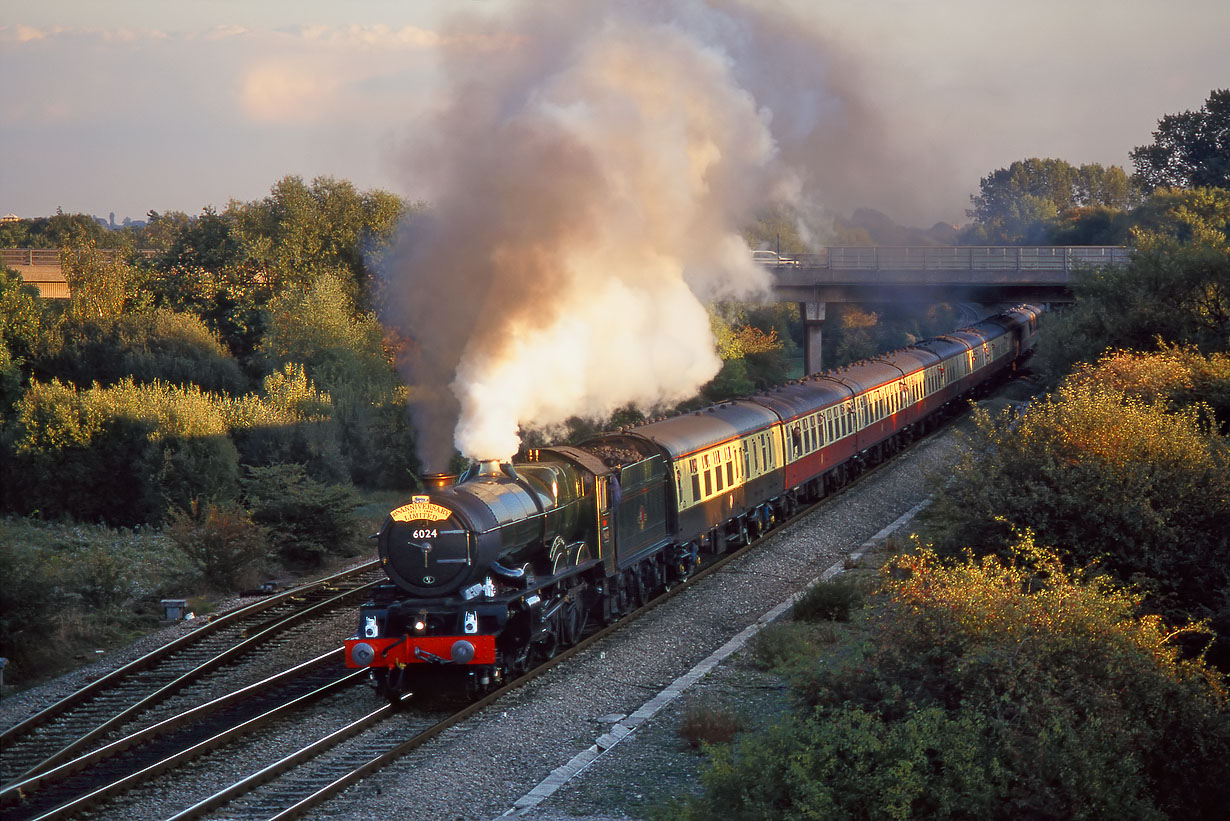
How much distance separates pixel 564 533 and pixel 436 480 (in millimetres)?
2153

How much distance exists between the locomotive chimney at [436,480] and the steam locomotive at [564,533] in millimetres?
16

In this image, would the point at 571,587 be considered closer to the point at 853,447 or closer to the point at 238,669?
the point at 238,669

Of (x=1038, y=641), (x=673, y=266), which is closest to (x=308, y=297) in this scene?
(x=673, y=266)

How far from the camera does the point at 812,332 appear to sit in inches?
1973

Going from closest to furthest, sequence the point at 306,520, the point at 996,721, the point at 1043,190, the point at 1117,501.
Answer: the point at 996,721, the point at 1117,501, the point at 306,520, the point at 1043,190

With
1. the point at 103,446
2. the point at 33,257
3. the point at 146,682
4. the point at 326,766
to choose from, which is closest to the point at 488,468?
the point at 326,766

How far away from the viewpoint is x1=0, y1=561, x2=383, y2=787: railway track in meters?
12.0

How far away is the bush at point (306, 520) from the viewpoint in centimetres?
2345

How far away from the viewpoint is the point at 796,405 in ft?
84.7

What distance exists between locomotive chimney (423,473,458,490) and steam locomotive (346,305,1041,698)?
16 millimetres

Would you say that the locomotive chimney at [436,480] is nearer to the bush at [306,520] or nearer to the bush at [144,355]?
the bush at [306,520]

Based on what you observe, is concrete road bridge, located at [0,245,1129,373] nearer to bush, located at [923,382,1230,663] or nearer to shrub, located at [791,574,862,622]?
shrub, located at [791,574,862,622]

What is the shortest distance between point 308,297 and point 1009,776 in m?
37.2

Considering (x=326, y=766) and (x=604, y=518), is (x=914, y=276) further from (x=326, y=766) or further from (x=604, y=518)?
(x=326, y=766)
